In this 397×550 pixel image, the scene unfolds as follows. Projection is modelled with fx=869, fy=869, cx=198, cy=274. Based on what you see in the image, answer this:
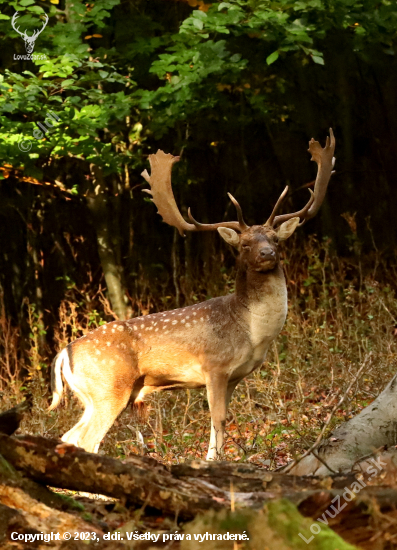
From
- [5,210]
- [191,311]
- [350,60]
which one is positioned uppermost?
[350,60]

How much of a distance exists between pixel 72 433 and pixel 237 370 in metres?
1.49

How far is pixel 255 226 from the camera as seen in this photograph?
25.2 feet

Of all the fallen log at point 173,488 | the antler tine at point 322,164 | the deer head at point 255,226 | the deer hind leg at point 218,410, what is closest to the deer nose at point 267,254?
the deer head at point 255,226

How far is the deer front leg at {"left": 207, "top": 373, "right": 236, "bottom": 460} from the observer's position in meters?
7.23

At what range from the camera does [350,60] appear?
1341cm

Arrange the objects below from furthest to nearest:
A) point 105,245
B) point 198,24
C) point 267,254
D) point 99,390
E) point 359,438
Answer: point 105,245 < point 198,24 < point 99,390 < point 267,254 < point 359,438

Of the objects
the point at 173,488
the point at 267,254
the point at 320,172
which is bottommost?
the point at 173,488

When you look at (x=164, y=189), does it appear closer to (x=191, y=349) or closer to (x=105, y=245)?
(x=191, y=349)

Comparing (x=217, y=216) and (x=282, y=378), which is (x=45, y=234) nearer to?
(x=217, y=216)

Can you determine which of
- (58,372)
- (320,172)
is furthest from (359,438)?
(320,172)

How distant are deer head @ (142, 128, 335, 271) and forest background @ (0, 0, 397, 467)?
51.2 inches

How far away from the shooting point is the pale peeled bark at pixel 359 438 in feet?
16.1

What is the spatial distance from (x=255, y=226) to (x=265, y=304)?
2.35ft

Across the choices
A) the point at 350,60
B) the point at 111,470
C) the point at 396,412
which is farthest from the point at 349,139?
the point at 111,470
